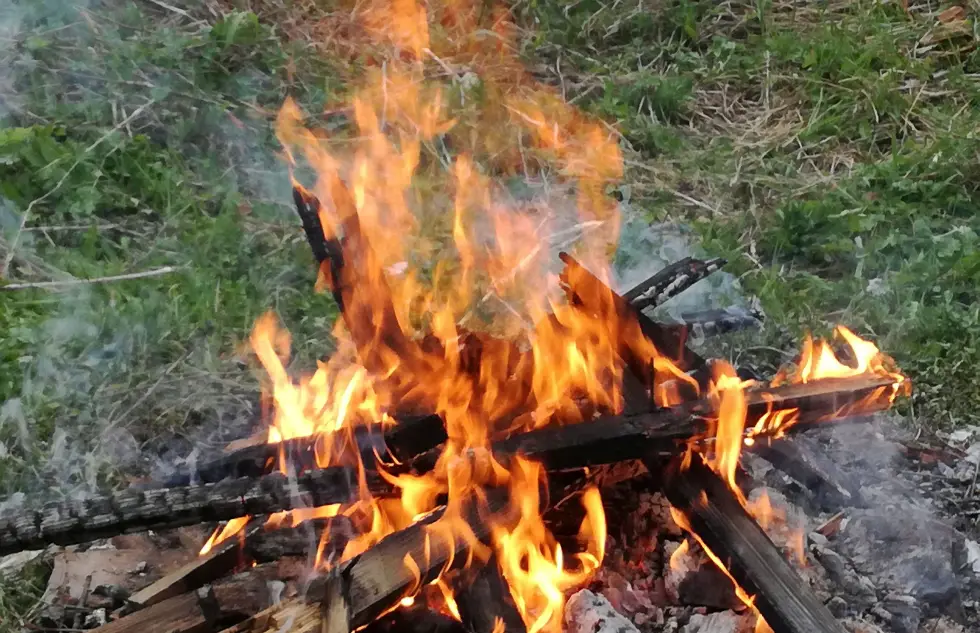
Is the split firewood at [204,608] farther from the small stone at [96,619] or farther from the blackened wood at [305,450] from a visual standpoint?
the small stone at [96,619]

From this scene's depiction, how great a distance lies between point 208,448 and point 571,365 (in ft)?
4.48

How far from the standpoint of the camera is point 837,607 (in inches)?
86.7

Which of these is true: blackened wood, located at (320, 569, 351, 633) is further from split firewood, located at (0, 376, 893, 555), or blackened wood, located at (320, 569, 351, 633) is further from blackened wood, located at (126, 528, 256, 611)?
blackened wood, located at (126, 528, 256, 611)

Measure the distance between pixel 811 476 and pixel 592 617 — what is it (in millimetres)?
887

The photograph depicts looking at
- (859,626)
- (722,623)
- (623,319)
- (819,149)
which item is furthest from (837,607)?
(819,149)

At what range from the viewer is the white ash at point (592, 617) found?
6.57ft

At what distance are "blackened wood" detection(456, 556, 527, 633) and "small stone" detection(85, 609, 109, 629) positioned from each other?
1058mm

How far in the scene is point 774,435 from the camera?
7.22 ft

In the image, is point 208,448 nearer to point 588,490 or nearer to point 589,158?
point 588,490

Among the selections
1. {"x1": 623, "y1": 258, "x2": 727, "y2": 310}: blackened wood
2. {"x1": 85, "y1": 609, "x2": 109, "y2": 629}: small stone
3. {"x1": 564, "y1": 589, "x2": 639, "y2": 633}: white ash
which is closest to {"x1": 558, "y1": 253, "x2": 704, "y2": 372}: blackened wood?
{"x1": 623, "y1": 258, "x2": 727, "y2": 310}: blackened wood

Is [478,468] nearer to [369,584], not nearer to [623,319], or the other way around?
[369,584]

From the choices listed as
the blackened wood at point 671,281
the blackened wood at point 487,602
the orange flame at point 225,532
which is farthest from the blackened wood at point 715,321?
the orange flame at point 225,532

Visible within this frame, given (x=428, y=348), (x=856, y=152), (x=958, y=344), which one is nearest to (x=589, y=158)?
(x=856, y=152)

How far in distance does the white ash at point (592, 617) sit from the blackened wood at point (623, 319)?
64 centimetres
